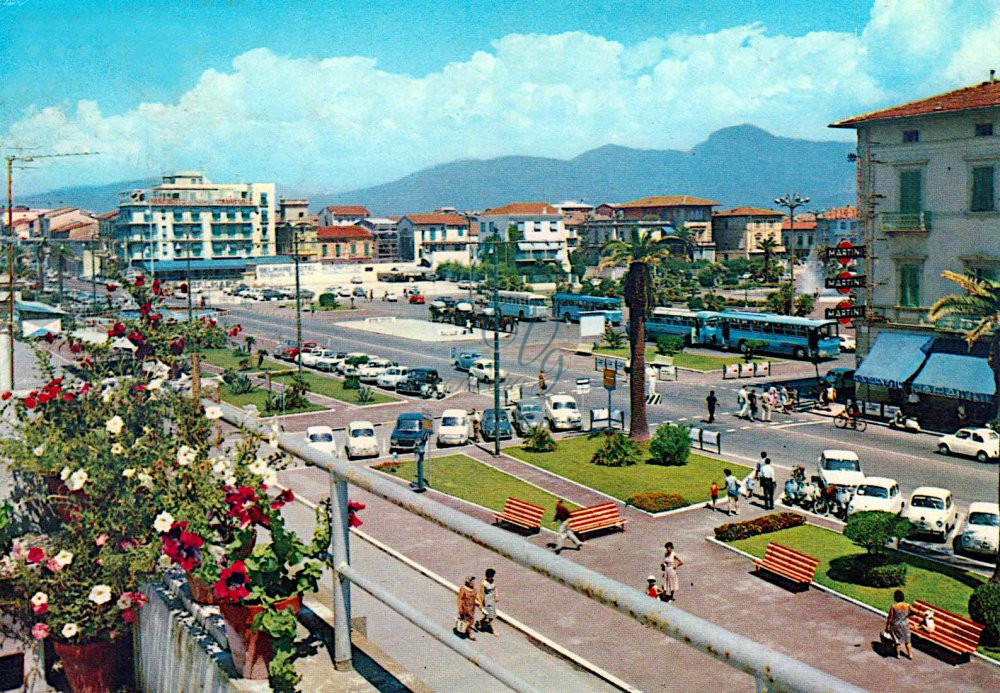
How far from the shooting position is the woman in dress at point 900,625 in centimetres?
1739

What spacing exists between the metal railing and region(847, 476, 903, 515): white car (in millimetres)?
Result: 24852

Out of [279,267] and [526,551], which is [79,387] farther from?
[279,267]

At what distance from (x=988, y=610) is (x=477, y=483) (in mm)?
16608

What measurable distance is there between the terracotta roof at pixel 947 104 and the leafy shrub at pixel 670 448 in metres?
20.2

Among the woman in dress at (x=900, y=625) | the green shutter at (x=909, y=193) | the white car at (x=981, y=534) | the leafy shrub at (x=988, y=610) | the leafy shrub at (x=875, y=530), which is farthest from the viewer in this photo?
the green shutter at (x=909, y=193)

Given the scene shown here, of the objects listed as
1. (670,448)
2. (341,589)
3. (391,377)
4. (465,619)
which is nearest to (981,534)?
(670,448)

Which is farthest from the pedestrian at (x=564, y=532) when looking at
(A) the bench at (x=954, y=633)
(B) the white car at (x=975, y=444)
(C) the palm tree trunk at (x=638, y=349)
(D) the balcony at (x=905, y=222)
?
(D) the balcony at (x=905, y=222)

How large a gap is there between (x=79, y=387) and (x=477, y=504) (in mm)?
22091

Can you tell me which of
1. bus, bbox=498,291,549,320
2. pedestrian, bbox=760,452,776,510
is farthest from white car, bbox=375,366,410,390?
bus, bbox=498,291,549,320

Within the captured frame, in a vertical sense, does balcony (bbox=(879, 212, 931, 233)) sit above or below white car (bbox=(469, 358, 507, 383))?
above

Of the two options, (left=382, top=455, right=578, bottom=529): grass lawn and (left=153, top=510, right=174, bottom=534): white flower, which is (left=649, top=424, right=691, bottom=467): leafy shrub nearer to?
(left=382, top=455, right=578, bottom=529): grass lawn

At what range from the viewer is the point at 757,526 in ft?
86.6

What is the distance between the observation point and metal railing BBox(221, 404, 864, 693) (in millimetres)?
2654

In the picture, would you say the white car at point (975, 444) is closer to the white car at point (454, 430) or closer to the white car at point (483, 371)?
the white car at point (454, 430)
